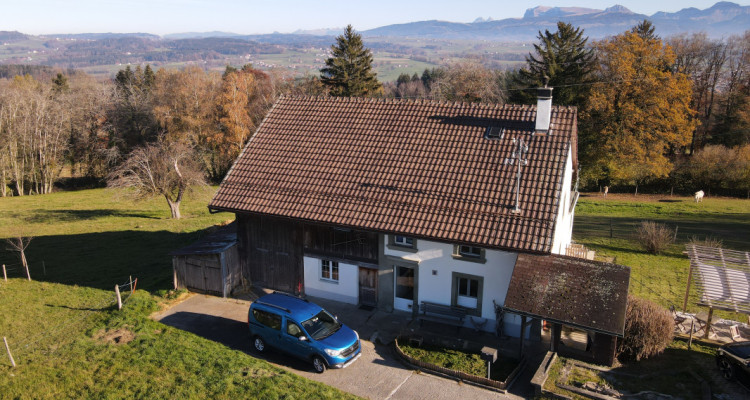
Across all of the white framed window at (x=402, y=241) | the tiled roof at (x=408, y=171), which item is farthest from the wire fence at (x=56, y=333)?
the white framed window at (x=402, y=241)

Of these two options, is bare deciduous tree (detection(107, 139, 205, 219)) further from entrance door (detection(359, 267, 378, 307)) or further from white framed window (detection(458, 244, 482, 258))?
white framed window (detection(458, 244, 482, 258))

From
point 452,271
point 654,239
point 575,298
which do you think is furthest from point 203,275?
point 654,239

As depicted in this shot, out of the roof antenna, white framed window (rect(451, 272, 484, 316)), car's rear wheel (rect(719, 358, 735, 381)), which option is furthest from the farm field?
the roof antenna

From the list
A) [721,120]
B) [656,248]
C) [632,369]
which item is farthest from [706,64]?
[632,369]

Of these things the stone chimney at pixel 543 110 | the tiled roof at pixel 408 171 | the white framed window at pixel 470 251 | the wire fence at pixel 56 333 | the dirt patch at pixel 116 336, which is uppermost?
the stone chimney at pixel 543 110

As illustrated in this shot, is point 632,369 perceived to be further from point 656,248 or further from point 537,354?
point 656,248

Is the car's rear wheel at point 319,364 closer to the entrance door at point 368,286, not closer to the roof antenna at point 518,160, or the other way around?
the entrance door at point 368,286

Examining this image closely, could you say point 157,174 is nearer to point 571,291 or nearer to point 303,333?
point 303,333
